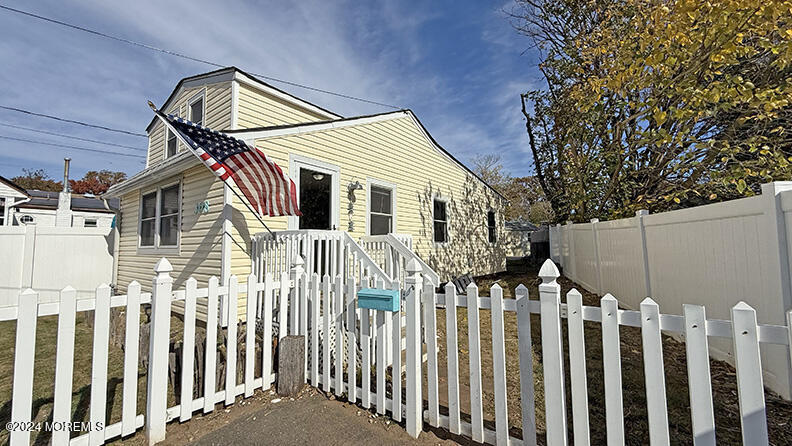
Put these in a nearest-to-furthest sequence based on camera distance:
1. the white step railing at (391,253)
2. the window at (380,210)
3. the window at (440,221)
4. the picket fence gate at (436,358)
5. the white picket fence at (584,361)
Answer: the white picket fence at (584,361) → the picket fence gate at (436,358) → the white step railing at (391,253) → the window at (380,210) → the window at (440,221)

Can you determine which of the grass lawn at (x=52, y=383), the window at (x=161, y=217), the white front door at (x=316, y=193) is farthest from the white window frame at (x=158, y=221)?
the white front door at (x=316, y=193)

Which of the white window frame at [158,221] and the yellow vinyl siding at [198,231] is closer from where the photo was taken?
the yellow vinyl siding at [198,231]

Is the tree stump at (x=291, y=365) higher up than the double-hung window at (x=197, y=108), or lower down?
lower down

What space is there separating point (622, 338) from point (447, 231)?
6217 millimetres

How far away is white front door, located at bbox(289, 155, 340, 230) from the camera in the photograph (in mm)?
6285

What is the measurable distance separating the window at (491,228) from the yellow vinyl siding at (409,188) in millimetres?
242

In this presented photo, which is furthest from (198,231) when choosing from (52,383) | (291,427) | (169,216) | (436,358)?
(436,358)

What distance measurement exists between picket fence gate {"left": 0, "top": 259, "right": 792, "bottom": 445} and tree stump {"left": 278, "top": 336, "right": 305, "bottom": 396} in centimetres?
14

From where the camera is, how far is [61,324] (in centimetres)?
217

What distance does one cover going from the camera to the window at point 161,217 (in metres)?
6.62

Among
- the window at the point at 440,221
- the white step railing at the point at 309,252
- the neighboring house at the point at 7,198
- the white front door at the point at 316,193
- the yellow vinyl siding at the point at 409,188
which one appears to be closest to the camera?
the white step railing at the point at 309,252

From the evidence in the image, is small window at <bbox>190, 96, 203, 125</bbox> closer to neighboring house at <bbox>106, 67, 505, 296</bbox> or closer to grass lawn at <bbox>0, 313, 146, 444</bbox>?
neighboring house at <bbox>106, 67, 505, 296</bbox>

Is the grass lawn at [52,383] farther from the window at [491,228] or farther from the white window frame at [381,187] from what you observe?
the window at [491,228]

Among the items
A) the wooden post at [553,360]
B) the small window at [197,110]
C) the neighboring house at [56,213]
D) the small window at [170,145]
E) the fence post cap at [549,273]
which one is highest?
the small window at [197,110]
